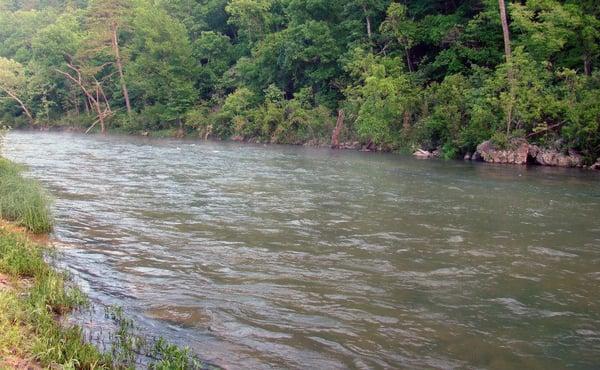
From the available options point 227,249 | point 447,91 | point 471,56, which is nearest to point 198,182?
point 227,249

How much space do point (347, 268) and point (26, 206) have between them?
7.01m

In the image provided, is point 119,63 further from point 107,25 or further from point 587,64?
point 587,64

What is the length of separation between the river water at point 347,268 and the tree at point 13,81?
56.2 meters

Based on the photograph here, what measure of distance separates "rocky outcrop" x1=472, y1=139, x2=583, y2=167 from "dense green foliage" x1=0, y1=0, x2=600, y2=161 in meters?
0.66

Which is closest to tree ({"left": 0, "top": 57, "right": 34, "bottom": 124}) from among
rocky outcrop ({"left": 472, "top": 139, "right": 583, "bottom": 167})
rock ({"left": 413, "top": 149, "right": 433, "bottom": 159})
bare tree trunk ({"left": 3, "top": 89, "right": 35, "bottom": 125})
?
bare tree trunk ({"left": 3, "top": 89, "right": 35, "bottom": 125})

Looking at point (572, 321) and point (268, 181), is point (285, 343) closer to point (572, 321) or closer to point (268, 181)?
point (572, 321)

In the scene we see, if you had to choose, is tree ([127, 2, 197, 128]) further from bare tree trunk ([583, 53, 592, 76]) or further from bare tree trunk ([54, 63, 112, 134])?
bare tree trunk ([583, 53, 592, 76])

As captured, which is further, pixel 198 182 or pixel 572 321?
pixel 198 182

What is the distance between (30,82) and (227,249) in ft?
224

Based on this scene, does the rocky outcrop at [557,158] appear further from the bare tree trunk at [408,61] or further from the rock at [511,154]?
the bare tree trunk at [408,61]

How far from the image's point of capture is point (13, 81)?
222ft

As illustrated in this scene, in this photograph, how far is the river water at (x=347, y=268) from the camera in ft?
21.3

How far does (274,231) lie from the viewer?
40.2 ft

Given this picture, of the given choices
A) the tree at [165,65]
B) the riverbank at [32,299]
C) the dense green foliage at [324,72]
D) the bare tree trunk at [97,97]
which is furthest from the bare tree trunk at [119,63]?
the riverbank at [32,299]
